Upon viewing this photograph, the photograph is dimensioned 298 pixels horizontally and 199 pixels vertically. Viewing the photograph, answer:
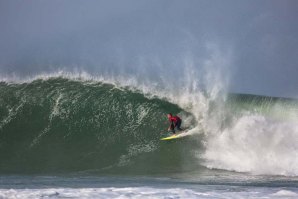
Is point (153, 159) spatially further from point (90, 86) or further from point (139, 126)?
point (90, 86)

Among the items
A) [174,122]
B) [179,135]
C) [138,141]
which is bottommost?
[138,141]

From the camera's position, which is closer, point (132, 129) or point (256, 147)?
point (256, 147)

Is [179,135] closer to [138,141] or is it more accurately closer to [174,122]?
[174,122]

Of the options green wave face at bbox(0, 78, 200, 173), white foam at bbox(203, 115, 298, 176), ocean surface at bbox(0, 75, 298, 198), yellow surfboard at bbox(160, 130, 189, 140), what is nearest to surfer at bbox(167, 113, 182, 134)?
yellow surfboard at bbox(160, 130, 189, 140)

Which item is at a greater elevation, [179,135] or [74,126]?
[74,126]

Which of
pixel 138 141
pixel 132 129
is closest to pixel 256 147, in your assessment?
pixel 138 141

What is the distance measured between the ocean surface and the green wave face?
0.03 m

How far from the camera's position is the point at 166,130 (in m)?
13.6

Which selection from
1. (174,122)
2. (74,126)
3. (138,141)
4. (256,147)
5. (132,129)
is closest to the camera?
(256,147)

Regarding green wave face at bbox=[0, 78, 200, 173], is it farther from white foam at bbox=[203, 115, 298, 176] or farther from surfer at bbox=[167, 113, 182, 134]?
white foam at bbox=[203, 115, 298, 176]

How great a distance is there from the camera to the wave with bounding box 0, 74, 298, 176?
12.1 metres

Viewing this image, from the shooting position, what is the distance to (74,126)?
1390cm

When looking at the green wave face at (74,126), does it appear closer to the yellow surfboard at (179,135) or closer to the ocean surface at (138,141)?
the ocean surface at (138,141)

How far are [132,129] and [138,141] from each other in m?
0.60
